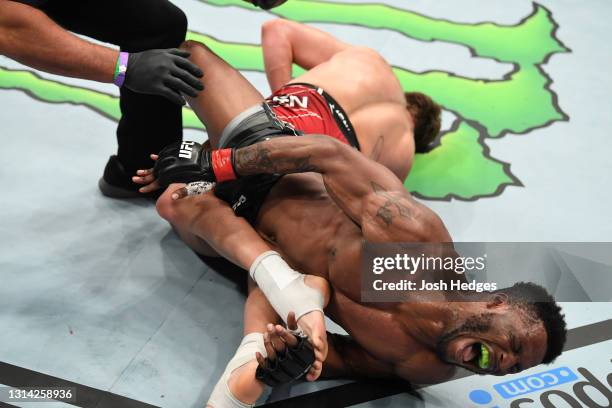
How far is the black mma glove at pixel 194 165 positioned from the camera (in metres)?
2.44

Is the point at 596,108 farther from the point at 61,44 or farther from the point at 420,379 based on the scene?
the point at 61,44

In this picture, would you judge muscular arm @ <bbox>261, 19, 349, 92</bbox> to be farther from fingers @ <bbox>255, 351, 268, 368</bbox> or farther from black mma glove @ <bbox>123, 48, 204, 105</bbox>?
fingers @ <bbox>255, 351, 268, 368</bbox>

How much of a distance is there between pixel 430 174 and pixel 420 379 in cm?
130

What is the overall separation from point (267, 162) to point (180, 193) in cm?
34

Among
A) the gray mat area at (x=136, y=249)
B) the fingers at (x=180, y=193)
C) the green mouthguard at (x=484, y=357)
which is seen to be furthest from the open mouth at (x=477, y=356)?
the fingers at (x=180, y=193)

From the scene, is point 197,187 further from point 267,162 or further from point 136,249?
point 136,249

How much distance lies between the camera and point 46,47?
2.32 m

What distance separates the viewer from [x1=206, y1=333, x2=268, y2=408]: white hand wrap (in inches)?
83.2

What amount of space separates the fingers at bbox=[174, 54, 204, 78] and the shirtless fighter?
16 cm

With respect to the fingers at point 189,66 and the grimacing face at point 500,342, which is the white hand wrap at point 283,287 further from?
the fingers at point 189,66

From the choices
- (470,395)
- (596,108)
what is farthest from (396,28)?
(470,395)

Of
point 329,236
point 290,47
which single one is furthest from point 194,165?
point 290,47

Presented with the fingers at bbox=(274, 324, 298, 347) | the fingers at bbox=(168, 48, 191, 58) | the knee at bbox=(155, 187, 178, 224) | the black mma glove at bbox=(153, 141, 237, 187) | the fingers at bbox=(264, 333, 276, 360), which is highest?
the fingers at bbox=(168, 48, 191, 58)

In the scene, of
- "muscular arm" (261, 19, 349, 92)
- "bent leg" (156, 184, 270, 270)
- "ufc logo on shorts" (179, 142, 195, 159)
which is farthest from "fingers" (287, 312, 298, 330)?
"muscular arm" (261, 19, 349, 92)
